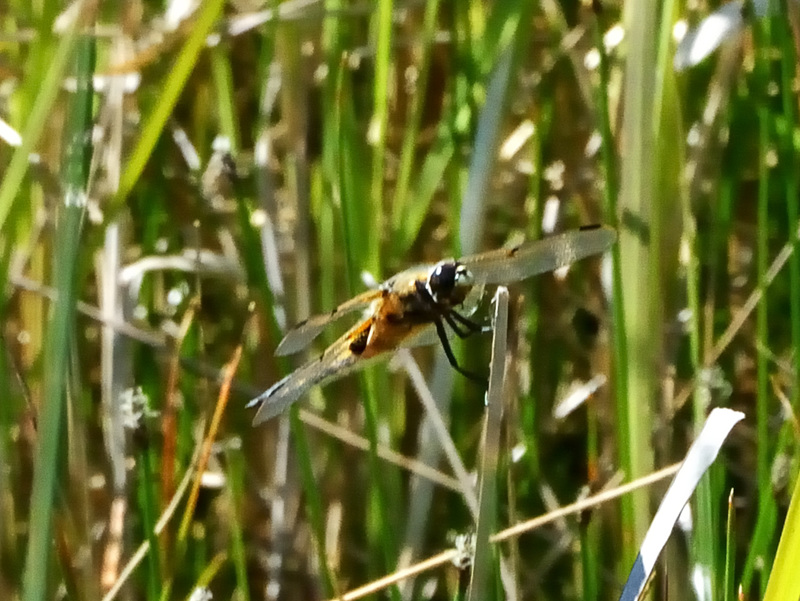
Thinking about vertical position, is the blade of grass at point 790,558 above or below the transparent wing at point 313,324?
below

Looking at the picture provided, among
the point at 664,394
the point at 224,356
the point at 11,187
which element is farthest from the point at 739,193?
the point at 11,187

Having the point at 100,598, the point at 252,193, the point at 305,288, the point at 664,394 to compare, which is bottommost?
the point at 100,598

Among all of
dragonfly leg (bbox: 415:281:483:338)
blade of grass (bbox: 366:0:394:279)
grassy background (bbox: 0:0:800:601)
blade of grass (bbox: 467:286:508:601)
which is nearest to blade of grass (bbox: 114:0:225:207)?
grassy background (bbox: 0:0:800:601)

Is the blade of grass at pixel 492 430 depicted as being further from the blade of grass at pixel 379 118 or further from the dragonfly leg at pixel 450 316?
the blade of grass at pixel 379 118

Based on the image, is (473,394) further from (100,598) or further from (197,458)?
(100,598)

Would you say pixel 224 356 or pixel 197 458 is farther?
pixel 224 356

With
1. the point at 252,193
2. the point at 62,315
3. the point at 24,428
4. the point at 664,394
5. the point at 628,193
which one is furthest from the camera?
the point at 252,193

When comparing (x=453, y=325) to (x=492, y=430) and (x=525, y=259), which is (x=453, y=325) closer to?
(x=525, y=259)

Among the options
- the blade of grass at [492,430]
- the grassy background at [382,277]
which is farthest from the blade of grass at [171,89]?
the blade of grass at [492,430]
